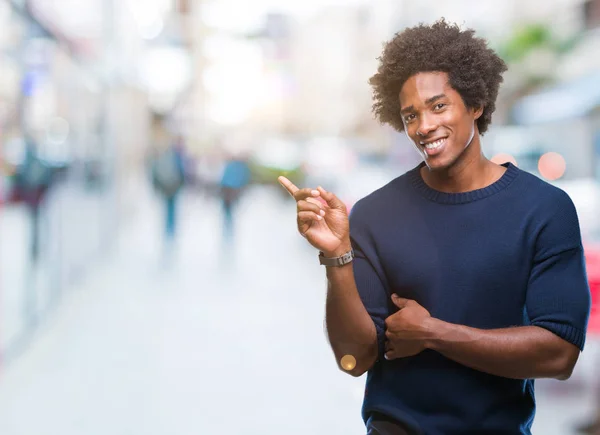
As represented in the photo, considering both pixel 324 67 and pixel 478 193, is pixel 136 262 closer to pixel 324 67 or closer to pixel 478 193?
pixel 478 193

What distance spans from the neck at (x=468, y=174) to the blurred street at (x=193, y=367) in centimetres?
310

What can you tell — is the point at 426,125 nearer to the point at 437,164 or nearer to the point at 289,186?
the point at 437,164

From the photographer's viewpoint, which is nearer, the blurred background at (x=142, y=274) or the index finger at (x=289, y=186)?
the index finger at (x=289, y=186)

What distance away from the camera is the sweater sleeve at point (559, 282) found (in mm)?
1757

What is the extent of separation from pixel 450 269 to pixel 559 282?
23 centimetres

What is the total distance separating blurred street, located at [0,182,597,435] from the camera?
4.99 meters

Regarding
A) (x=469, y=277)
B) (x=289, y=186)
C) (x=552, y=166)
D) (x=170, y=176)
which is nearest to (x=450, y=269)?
(x=469, y=277)

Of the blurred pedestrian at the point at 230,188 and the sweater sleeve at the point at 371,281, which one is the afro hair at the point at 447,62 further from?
the blurred pedestrian at the point at 230,188

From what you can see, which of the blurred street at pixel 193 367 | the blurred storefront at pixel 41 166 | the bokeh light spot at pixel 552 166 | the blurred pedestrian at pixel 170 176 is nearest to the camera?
the blurred street at pixel 193 367

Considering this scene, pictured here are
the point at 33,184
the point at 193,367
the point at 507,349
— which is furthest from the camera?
the point at 33,184

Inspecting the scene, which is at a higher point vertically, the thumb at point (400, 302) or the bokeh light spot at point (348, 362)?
the thumb at point (400, 302)

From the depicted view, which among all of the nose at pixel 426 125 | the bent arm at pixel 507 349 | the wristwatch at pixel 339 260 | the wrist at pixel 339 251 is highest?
the nose at pixel 426 125

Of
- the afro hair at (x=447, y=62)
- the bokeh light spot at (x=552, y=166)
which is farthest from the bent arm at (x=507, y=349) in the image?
the bokeh light spot at (x=552, y=166)

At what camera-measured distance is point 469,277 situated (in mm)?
1809
